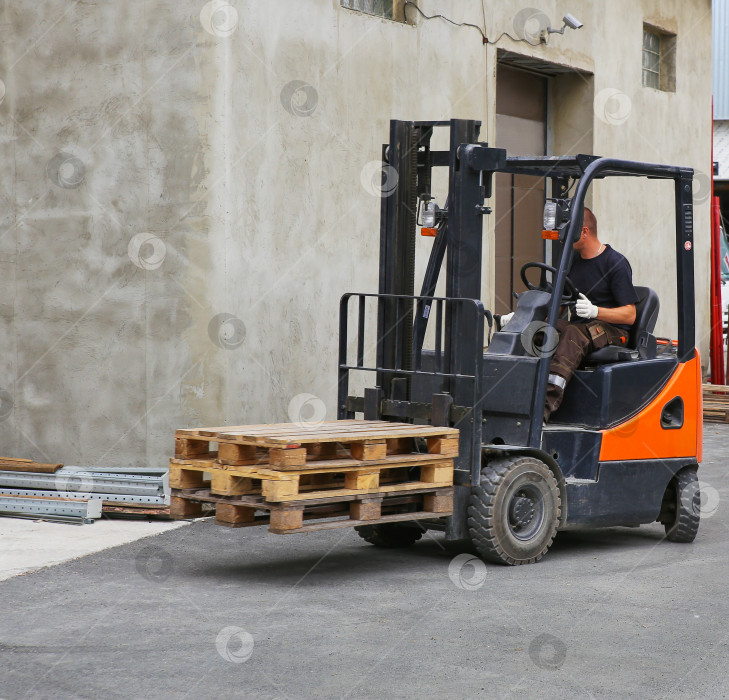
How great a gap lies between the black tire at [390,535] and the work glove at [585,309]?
1.80 metres

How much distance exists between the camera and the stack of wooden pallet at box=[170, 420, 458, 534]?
6.54 m

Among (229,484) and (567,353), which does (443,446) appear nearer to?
(567,353)

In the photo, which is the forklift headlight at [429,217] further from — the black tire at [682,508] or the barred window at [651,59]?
the barred window at [651,59]

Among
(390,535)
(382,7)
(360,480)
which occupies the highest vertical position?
(382,7)

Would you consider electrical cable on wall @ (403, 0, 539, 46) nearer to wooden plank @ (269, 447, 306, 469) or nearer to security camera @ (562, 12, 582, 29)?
security camera @ (562, 12, 582, 29)

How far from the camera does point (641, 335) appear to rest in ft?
26.9

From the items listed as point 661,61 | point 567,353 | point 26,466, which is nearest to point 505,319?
point 567,353

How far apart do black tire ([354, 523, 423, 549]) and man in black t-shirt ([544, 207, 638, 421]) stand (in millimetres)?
1221

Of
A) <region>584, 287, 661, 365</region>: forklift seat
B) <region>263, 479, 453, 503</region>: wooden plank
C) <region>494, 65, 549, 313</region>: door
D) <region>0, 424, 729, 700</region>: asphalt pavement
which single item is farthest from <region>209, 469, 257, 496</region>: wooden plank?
<region>494, 65, 549, 313</region>: door

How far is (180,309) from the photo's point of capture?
9828 millimetres

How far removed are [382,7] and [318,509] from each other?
6.58m

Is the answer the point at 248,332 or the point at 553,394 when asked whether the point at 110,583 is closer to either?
the point at 553,394

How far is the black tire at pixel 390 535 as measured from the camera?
8.04 meters

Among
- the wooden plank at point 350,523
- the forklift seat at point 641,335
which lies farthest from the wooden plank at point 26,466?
the forklift seat at point 641,335
